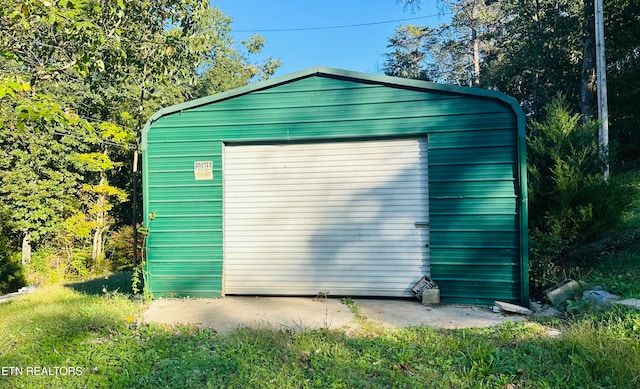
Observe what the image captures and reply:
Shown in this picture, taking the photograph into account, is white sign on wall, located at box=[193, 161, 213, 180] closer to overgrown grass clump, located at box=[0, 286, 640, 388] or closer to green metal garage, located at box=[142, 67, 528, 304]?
green metal garage, located at box=[142, 67, 528, 304]

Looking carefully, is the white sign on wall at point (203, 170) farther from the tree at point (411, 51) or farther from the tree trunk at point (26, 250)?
the tree at point (411, 51)

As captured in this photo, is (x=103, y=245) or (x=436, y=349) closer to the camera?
(x=436, y=349)

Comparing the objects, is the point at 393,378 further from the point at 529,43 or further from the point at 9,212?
the point at 529,43

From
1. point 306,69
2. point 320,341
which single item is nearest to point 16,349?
point 320,341

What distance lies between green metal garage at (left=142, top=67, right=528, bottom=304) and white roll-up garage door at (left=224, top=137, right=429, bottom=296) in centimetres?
1

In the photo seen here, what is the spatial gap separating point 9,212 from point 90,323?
999 cm

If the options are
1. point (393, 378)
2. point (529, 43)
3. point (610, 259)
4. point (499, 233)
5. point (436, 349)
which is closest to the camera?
point (393, 378)

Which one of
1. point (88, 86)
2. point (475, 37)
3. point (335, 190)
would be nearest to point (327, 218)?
point (335, 190)

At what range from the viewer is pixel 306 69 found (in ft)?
17.8

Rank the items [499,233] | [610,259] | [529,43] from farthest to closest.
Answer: [529,43] < [610,259] < [499,233]

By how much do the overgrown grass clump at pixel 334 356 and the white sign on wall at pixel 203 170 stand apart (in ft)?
6.97

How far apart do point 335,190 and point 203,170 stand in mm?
1889

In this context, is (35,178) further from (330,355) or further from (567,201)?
(567,201)

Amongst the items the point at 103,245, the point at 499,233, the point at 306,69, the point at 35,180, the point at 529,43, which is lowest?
the point at 103,245
